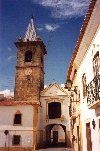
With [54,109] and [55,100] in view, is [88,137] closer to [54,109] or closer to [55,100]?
[54,109]

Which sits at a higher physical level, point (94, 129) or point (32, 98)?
point (32, 98)

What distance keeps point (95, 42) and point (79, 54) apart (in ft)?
11.9

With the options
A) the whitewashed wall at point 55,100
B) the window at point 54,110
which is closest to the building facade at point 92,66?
the whitewashed wall at point 55,100

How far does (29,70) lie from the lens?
32156 mm

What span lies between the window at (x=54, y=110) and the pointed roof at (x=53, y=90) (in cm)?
133

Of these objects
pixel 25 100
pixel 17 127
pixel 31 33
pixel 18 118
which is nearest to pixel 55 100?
pixel 25 100

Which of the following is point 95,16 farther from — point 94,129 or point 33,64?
point 33,64

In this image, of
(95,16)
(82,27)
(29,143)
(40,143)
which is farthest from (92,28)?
(40,143)

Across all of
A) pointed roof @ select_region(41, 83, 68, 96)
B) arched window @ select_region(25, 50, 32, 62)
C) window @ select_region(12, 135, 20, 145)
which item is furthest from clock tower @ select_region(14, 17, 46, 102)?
window @ select_region(12, 135, 20, 145)

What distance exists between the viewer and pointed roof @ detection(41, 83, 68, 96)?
31.1 meters

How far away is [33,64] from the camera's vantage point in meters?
32.3

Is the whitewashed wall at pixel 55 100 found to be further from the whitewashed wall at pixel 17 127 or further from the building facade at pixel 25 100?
the whitewashed wall at pixel 17 127

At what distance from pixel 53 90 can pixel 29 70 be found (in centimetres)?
419

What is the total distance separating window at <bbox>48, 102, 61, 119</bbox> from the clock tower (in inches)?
78.0
